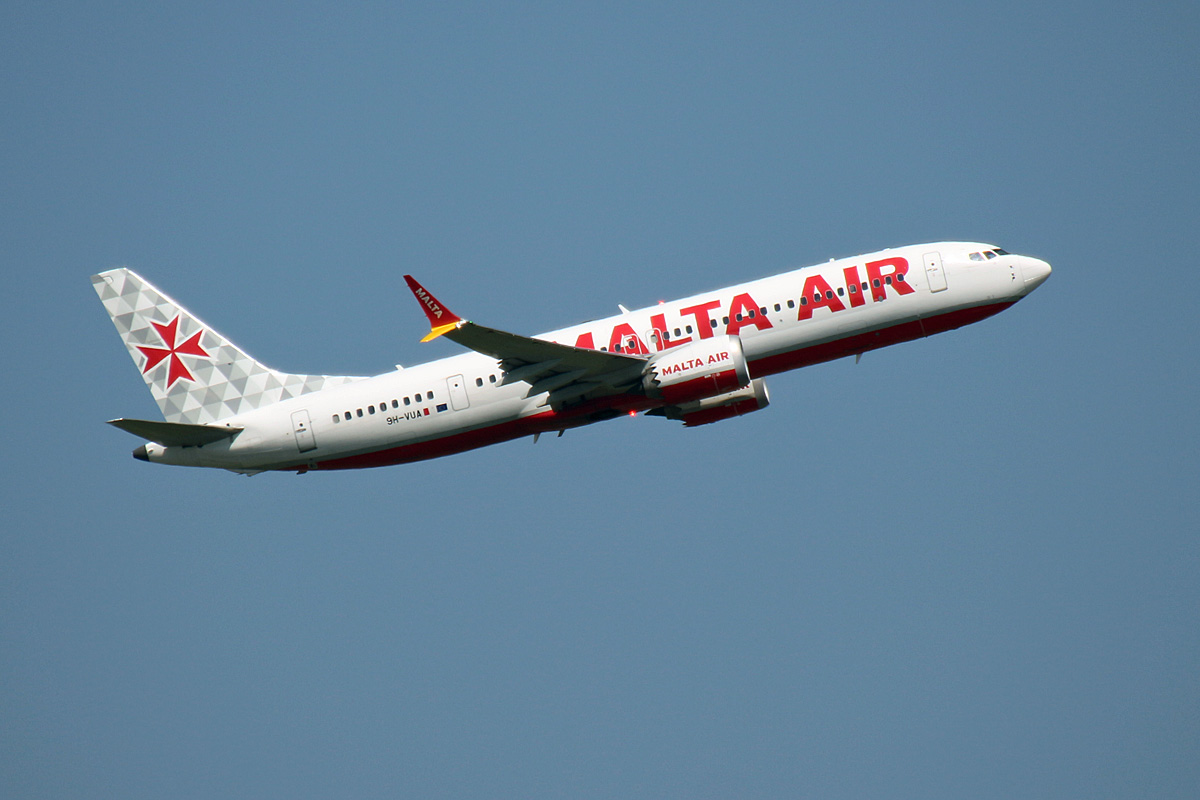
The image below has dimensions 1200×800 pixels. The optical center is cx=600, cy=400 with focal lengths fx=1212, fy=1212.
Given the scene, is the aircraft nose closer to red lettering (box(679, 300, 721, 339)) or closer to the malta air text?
the malta air text

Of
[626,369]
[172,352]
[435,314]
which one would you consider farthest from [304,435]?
[626,369]

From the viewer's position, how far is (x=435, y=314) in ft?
148

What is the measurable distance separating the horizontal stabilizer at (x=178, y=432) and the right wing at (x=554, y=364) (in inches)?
520

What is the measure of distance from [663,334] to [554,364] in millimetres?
5127

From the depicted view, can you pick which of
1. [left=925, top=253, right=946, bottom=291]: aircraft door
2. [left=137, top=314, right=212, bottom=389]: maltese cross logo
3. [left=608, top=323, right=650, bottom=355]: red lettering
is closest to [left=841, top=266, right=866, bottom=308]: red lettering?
[left=925, top=253, right=946, bottom=291]: aircraft door

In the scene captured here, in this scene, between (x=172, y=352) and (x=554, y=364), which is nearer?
(x=554, y=364)

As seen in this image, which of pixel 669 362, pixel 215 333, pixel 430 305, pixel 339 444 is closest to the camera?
pixel 430 305

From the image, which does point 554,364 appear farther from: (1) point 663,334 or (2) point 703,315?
(2) point 703,315

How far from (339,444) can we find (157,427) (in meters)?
7.66

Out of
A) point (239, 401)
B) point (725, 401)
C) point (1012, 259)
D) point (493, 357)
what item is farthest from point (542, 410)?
point (1012, 259)

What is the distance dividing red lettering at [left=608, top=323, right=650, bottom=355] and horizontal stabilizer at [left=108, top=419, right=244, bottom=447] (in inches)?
680

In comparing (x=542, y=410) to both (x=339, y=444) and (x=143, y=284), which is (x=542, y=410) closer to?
(x=339, y=444)

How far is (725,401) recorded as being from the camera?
5506 cm

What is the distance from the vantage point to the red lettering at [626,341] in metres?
52.0
